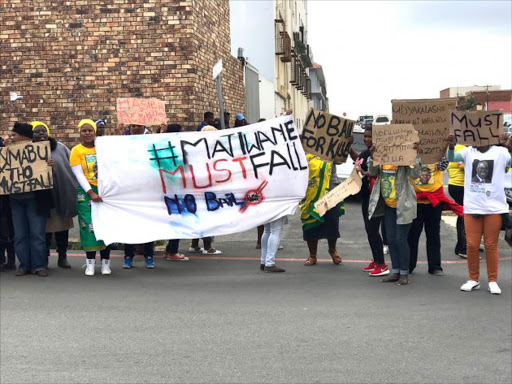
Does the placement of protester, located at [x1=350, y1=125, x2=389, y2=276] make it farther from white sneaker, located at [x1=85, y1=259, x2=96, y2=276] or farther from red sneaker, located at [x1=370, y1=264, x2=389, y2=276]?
white sneaker, located at [x1=85, y1=259, x2=96, y2=276]

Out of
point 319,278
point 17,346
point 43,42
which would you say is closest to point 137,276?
Result: point 319,278

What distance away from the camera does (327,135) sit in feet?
26.5

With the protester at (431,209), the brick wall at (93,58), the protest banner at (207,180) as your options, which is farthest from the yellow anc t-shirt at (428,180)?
the brick wall at (93,58)

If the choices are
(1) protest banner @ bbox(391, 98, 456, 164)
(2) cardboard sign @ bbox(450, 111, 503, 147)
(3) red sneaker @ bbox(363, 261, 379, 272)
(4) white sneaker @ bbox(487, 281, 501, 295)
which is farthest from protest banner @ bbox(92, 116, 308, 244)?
(4) white sneaker @ bbox(487, 281, 501, 295)

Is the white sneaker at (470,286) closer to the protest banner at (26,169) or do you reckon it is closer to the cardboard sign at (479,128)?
the cardboard sign at (479,128)

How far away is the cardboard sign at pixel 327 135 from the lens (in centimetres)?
805

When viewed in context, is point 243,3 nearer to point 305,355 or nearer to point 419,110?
point 419,110

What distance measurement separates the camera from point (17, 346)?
5.50 meters

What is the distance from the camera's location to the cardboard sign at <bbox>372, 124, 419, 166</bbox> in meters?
7.36

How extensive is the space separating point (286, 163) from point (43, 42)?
269 inches

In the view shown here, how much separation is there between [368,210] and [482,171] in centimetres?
147

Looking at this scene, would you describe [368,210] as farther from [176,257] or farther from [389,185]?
[176,257]

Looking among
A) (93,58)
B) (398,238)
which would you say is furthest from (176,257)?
(93,58)

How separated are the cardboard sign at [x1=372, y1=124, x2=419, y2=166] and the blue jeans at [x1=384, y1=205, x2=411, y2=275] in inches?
23.6
